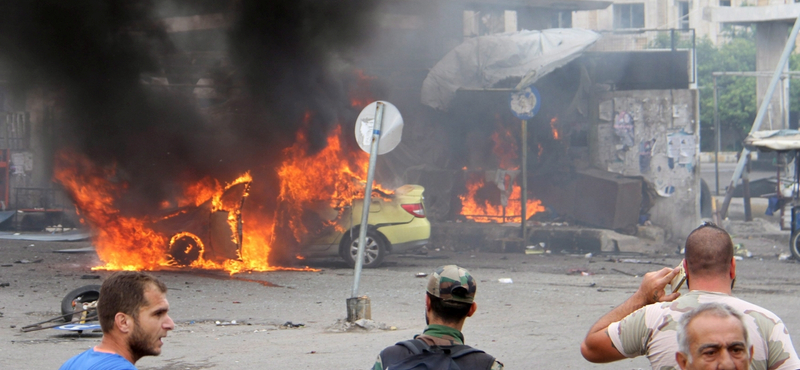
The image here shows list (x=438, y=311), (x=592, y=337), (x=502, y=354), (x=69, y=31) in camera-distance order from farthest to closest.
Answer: (x=69, y=31) → (x=502, y=354) → (x=592, y=337) → (x=438, y=311)

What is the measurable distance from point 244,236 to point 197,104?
3.35 meters

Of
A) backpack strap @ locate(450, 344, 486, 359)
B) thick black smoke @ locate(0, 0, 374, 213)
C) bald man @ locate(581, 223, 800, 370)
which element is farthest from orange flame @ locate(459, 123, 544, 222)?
backpack strap @ locate(450, 344, 486, 359)

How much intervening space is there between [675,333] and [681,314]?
0.24 feet

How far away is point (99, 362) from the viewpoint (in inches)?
96.4

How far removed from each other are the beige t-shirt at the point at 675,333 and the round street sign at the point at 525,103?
1256 centimetres

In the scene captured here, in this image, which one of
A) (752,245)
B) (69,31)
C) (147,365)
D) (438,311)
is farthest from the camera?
(752,245)

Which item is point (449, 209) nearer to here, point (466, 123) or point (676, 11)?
point (466, 123)

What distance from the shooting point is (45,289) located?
35.1 ft

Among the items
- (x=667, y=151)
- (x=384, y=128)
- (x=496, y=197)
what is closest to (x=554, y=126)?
(x=496, y=197)

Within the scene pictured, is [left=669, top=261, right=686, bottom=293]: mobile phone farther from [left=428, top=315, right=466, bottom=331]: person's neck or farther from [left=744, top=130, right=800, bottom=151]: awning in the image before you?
[left=744, top=130, right=800, bottom=151]: awning

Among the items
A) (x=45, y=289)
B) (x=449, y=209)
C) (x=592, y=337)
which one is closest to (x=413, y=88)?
(x=449, y=209)

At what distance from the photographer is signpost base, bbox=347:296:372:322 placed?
827 cm

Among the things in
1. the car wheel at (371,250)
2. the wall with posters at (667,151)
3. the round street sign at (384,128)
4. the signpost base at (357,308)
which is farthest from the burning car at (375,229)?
the wall with posters at (667,151)

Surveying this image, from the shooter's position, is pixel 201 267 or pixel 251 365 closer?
pixel 251 365
